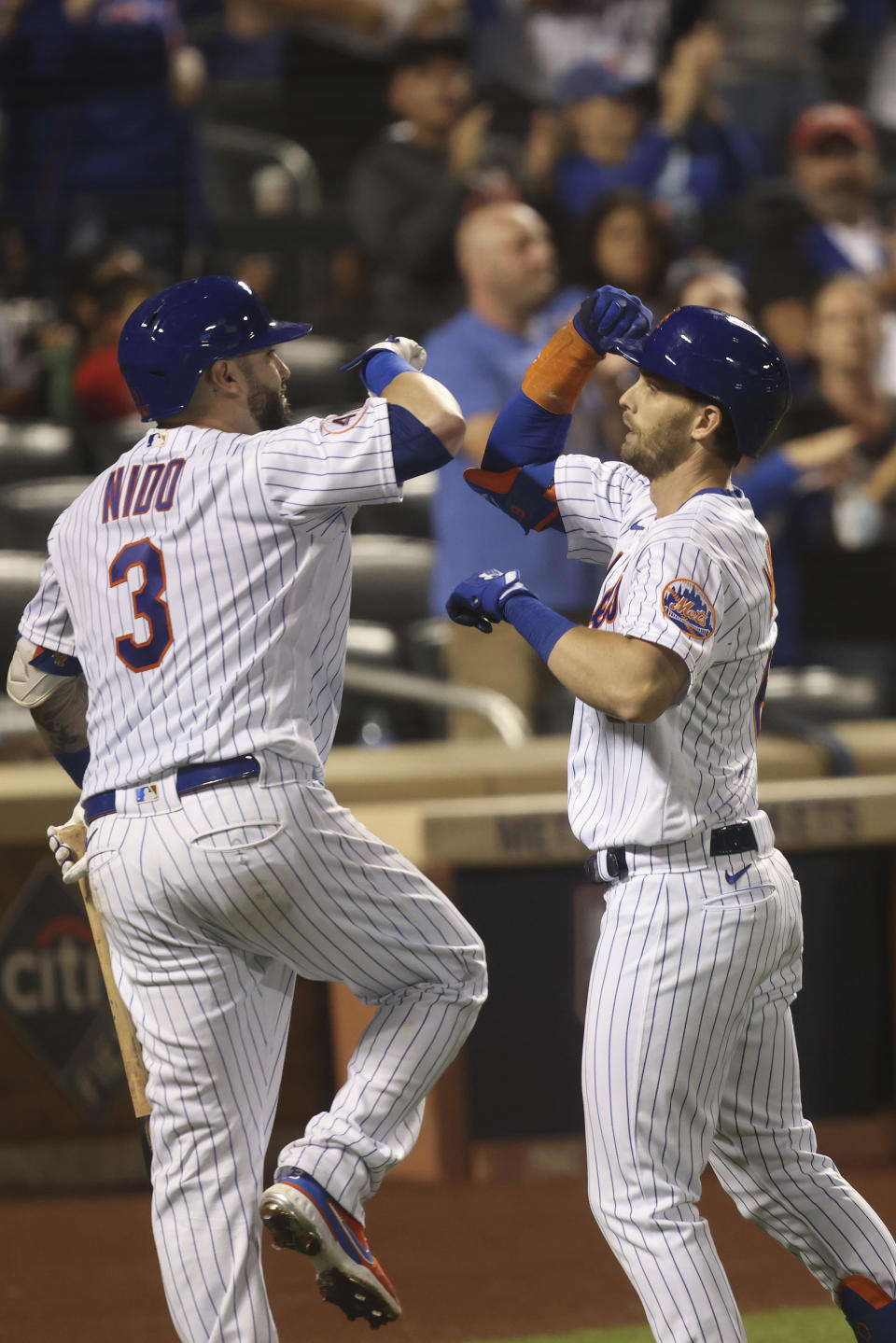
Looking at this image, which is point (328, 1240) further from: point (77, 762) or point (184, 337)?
point (184, 337)

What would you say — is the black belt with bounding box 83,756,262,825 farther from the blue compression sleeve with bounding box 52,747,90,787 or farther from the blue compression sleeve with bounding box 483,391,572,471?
the blue compression sleeve with bounding box 483,391,572,471

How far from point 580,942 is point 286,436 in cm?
247

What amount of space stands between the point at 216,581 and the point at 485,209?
3.61m

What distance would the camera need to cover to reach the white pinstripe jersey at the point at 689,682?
2689 millimetres

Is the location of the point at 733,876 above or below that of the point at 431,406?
below

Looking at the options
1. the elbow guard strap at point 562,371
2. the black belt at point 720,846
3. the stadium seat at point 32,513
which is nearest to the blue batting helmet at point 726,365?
the elbow guard strap at point 562,371

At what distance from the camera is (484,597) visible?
2951 millimetres

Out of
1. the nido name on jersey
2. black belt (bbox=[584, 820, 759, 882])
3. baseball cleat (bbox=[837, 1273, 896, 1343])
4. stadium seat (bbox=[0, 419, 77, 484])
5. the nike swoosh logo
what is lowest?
baseball cleat (bbox=[837, 1273, 896, 1343])

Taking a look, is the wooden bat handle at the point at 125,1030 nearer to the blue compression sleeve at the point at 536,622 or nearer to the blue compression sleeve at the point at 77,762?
the blue compression sleeve at the point at 77,762

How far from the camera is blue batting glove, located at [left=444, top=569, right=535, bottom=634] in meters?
2.94

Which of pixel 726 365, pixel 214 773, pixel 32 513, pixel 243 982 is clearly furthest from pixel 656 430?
pixel 32 513

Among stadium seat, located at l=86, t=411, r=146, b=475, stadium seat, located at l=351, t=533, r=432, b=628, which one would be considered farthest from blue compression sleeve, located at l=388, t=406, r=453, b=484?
stadium seat, located at l=86, t=411, r=146, b=475

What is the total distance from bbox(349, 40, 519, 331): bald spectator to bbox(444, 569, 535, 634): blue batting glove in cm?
501

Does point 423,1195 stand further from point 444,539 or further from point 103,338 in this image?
point 103,338
